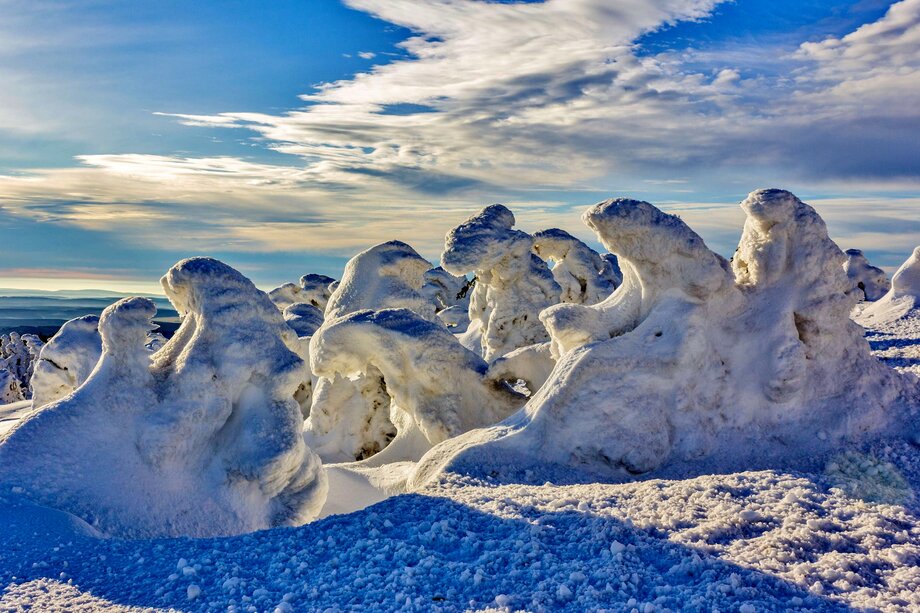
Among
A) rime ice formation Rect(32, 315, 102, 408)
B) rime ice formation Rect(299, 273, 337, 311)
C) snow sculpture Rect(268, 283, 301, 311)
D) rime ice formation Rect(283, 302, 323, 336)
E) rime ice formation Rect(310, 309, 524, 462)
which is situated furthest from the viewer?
snow sculpture Rect(268, 283, 301, 311)

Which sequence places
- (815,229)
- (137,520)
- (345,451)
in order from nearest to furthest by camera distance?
1. (137,520)
2. (815,229)
3. (345,451)

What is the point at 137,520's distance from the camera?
588cm

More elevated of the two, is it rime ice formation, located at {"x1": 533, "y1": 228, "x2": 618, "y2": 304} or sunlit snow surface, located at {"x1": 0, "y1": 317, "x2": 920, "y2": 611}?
rime ice formation, located at {"x1": 533, "y1": 228, "x2": 618, "y2": 304}

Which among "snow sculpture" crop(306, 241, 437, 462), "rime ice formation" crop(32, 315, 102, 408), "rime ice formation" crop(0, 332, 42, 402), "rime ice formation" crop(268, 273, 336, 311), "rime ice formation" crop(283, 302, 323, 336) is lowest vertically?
"rime ice formation" crop(0, 332, 42, 402)

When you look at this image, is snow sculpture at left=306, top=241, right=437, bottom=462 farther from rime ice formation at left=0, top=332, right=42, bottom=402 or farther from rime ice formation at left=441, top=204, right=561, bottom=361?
rime ice formation at left=0, top=332, right=42, bottom=402

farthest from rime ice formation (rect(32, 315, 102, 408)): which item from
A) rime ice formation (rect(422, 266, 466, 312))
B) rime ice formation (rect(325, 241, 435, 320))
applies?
rime ice formation (rect(422, 266, 466, 312))

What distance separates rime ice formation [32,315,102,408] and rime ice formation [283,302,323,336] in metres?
3.77

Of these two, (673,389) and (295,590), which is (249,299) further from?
(673,389)

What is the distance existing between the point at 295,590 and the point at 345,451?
6962 mm

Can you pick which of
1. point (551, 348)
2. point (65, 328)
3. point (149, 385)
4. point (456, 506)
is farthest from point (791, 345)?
point (65, 328)

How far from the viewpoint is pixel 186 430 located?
6.43m

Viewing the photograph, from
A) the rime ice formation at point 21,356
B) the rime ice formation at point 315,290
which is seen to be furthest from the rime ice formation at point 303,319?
the rime ice formation at point 21,356

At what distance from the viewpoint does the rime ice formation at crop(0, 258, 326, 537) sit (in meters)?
5.88

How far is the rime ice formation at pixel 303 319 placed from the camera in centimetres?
1465
